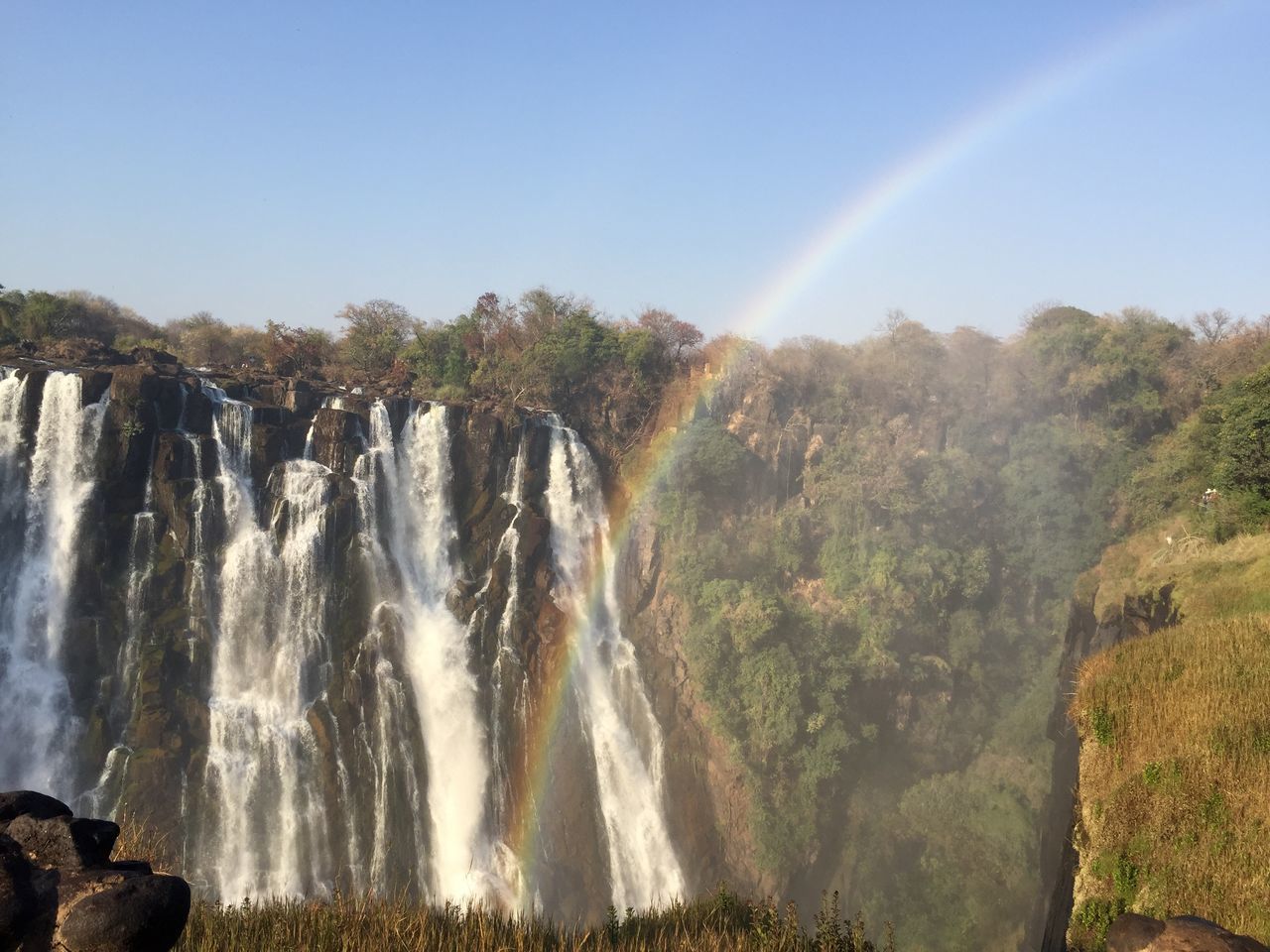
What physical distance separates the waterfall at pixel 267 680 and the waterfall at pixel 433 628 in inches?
67.2

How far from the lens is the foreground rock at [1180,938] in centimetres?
667

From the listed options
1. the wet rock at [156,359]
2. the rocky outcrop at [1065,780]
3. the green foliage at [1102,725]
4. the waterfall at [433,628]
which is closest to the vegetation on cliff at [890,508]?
the rocky outcrop at [1065,780]

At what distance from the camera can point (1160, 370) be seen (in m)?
33.0

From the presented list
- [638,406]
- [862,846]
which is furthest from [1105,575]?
[638,406]

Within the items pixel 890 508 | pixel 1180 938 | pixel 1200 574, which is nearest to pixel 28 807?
pixel 1180 938

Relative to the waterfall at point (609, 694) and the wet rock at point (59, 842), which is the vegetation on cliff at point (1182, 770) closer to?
the wet rock at point (59, 842)

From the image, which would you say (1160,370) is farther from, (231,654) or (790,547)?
(231,654)

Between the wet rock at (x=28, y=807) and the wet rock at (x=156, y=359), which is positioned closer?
the wet rock at (x=28, y=807)

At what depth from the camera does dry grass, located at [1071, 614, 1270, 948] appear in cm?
1005

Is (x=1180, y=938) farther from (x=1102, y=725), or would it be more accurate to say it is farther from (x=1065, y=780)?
(x=1065, y=780)

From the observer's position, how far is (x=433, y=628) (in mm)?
24094

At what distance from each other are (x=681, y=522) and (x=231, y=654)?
44.0 ft

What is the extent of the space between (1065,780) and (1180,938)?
12.4 metres

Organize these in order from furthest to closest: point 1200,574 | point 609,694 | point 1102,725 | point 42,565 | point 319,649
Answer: point 609,694
point 319,649
point 42,565
point 1200,574
point 1102,725
